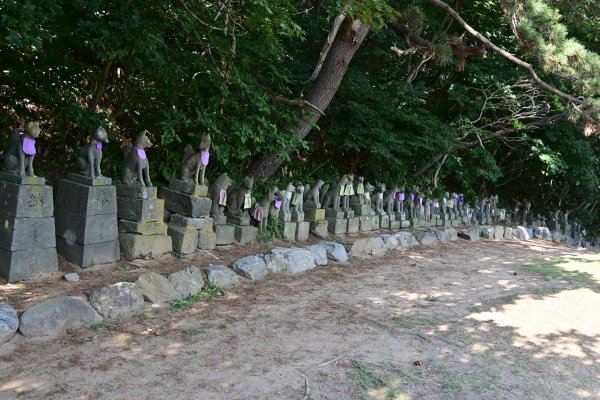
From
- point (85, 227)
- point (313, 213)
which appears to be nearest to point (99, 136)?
point (85, 227)

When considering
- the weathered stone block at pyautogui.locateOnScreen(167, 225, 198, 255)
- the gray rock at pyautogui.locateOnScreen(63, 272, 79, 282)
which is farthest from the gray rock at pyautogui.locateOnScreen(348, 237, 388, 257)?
the gray rock at pyautogui.locateOnScreen(63, 272, 79, 282)

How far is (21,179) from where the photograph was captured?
14.8ft

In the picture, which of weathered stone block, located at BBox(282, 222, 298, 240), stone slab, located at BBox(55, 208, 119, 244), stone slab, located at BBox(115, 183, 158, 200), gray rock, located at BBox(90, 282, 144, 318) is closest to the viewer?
gray rock, located at BBox(90, 282, 144, 318)

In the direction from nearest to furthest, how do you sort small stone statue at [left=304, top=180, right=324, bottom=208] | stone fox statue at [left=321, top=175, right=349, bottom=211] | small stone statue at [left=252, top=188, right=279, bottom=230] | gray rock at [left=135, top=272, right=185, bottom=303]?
1. gray rock at [left=135, top=272, right=185, bottom=303]
2. small stone statue at [left=252, top=188, right=279, bottom=230]
3. small stone statue at [left=304, top=180, right=324, bottom=208]
4. stone fox statue at [left=321, top=175, right=349, bottom=211]

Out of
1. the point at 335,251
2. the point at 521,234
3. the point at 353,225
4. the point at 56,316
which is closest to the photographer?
the point at 56,316

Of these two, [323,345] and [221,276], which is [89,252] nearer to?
[221,276]

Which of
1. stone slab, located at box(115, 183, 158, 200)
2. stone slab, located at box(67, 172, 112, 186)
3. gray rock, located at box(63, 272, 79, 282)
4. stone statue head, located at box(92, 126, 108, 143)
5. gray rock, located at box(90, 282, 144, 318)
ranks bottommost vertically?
gray rock, located at box(90, 282, 144, 318)

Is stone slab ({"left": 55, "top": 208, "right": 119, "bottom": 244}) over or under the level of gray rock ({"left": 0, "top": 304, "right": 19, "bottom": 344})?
over

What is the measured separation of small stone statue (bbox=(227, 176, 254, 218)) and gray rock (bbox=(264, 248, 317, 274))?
897 mm

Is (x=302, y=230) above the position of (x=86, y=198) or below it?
below

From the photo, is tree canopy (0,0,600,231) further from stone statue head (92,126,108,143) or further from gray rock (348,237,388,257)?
gray rock (348,237,388,257)

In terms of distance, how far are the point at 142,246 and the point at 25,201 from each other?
1336mm

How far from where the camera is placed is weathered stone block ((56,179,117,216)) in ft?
16.3

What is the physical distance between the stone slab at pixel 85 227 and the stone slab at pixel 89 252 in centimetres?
4
